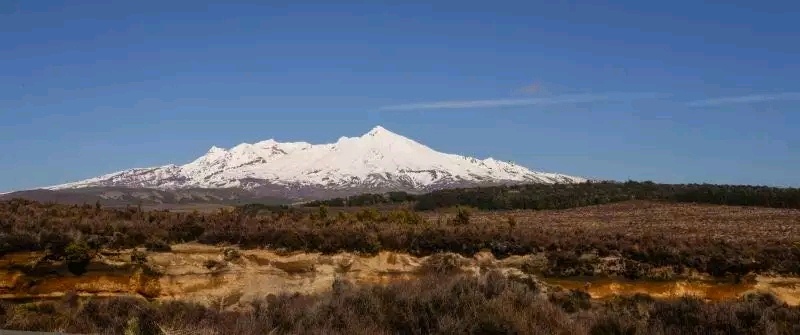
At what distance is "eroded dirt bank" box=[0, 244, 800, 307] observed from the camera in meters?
16.6

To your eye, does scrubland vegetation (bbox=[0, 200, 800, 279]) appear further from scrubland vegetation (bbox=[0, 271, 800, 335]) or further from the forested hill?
the forested hill

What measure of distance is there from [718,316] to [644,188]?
62.7 metres

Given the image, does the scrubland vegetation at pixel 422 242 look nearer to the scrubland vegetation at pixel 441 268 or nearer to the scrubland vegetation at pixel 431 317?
the scrubland vegetation at pixel 441 268

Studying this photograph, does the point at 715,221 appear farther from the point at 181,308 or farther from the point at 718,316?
the point at 181,308

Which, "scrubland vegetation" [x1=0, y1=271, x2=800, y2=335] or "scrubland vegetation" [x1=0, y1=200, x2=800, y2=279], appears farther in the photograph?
"scrubland vegetation" [x1=0, y1=200, x2=800, y2=279]

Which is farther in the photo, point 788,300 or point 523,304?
point 788,300

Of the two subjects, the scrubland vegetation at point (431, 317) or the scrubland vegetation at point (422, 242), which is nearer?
the scrubland vegetation at point (431, 317)

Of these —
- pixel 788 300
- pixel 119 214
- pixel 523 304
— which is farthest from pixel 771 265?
pixel 119 214

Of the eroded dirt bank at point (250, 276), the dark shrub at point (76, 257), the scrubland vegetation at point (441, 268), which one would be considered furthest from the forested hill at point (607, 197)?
the dark shrub at point (76, 257)

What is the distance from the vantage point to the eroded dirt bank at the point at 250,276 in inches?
653

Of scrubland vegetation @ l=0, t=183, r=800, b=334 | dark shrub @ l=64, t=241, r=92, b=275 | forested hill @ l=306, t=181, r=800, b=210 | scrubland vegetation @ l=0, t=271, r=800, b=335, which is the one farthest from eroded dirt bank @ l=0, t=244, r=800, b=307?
forested hill @ l=306, t=181, r=800, b=210

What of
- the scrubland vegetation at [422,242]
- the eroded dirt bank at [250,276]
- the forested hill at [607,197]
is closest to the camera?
the eroded dirt bank at [250,276]

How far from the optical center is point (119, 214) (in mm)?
22484

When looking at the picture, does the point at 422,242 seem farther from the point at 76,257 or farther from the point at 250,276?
the point at 76,257
